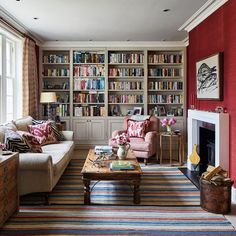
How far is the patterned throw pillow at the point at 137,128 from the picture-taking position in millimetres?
5980

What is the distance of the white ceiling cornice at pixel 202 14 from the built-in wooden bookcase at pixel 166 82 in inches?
54.5

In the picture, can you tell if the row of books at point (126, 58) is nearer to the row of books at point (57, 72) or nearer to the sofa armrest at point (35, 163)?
the row of books at point (57, 72)

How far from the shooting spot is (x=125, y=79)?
7.22m

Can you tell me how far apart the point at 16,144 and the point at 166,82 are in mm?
4388

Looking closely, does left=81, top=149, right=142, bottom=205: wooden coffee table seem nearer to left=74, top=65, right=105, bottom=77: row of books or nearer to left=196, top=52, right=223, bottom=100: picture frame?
left=196, top=52, right=223, bottom=100: picture frame

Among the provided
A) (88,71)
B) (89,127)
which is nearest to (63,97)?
(88,71)

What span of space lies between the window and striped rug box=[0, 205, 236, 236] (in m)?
2.50

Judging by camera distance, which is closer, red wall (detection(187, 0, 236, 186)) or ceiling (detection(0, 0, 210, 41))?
red wall (detection(187, 0, 236, 186))

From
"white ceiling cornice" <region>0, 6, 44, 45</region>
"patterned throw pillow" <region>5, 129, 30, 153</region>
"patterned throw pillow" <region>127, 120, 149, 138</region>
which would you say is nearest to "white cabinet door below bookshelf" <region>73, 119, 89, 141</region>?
"patterned throw pillow" <region>127, 120, 149, 138</region>

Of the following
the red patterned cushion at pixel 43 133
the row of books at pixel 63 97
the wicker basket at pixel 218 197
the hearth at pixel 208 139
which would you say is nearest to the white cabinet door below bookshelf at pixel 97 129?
the row of books at pixel 63 97

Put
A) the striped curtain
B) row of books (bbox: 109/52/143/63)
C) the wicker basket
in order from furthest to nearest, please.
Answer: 1. row of books (bbox: 109/52/143/63)
2. the striped curtain
3. the wicker basket

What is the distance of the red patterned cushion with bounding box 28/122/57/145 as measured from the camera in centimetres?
498

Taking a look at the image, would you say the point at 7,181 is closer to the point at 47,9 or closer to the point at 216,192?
the point at 216,192

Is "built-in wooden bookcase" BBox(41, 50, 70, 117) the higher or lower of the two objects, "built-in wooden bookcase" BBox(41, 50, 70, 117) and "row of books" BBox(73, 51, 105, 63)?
the lower
